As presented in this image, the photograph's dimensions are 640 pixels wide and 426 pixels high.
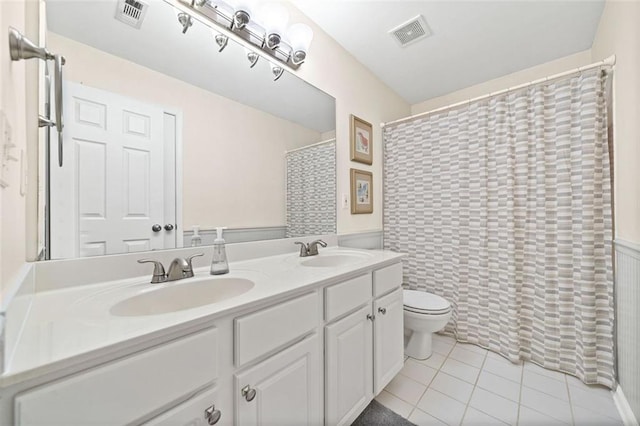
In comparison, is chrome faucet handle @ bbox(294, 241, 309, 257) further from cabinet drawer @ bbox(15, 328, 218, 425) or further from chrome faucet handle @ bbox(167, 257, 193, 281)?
cabinet drawer @ bbox(15, 328, 218, 425)

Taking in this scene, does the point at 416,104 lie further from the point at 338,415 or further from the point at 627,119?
the point at 338,415

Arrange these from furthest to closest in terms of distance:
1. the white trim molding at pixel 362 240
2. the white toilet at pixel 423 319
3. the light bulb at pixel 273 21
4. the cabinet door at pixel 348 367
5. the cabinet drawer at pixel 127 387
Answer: the white trim molding at pixel 362 240, the white toilet at pixel 423 319, the light bulb at pixel 273 21, the cabinet door at pixel 348 367, the cabinet drawer at pixel 127 387

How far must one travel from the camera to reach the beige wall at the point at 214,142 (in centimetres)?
93

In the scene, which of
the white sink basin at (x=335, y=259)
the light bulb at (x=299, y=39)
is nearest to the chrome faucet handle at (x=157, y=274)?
the white sink basin at (x=335, y=259)

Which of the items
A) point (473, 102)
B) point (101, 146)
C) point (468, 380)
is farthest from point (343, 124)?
point (468, 380)

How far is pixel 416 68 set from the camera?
2.20 metres

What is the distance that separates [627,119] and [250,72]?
1.93 metres

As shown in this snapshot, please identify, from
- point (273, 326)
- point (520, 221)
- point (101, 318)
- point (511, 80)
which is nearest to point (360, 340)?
point (273, 326)

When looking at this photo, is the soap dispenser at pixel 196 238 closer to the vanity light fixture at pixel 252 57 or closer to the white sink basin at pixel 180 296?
the white sink basin at pixel 180 296

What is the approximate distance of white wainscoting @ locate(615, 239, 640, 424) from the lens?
1148mm

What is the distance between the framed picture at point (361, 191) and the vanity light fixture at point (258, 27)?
916mm

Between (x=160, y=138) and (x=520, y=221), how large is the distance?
7.20ft

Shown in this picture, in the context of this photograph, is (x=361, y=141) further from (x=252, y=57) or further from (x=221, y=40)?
(x=221, y=40)

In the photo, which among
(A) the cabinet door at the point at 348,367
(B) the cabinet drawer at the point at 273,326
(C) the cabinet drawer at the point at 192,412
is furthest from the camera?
(A) the cabinet door at the point at 348,367
